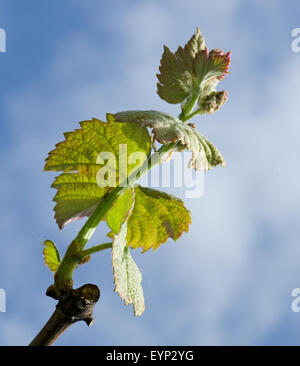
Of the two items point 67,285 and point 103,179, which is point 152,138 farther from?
point 67,285

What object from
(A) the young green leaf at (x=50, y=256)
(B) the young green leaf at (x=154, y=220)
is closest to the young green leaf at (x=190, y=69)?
(B) the young green leaf at (x=154, y=220)

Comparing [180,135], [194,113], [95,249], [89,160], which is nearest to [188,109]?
[194,113]

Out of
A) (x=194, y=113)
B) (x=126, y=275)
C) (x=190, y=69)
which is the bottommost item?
(x=126, y=275)

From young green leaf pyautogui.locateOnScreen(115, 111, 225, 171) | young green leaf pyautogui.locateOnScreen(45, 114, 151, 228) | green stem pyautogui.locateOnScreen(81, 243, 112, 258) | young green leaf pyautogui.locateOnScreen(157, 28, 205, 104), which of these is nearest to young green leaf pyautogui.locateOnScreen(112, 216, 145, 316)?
green stem pyautogui.locateOnScreen(81, 243, 112, 258)

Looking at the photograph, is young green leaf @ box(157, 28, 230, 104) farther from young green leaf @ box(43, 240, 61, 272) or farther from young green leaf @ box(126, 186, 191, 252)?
young green leaf @ box(43, 240, 61, 272)

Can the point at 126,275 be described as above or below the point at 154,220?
below

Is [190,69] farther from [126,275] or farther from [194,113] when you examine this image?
[126,275]
